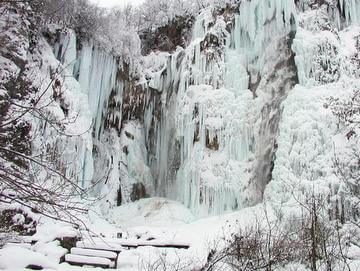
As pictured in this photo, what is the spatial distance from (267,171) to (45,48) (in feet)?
27.7

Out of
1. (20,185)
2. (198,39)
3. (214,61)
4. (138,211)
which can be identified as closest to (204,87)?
(214,61)

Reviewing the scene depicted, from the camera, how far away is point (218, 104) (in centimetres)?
1558

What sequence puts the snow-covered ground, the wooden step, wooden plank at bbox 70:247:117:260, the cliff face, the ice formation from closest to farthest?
the snow-covered ground → the wooden step → wooden plank at bbox 70:247:117:260 → the cliff face → the ice formation

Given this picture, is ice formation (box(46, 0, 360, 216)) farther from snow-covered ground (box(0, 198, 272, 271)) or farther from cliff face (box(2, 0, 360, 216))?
snow-covered ground (box(0, 198, 272, 271))

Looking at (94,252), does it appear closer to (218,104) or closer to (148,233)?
(148,233)

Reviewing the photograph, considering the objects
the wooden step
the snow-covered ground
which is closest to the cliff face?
the snow-covered ground

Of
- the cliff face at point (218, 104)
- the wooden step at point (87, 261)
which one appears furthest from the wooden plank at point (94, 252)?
the cliff face at point (218, 104)

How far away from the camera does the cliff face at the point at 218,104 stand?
522 inches

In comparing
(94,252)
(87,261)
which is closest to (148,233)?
(94,252)

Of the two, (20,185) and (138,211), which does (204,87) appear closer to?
(138,211)

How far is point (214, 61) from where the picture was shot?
1659 cm

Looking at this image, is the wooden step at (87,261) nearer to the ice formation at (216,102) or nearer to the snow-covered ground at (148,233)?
the snow-covered ground at (148,233)

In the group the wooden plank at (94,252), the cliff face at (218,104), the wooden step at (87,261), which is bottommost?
the wooden step at (87,261)

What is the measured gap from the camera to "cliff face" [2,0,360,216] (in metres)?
13.3
